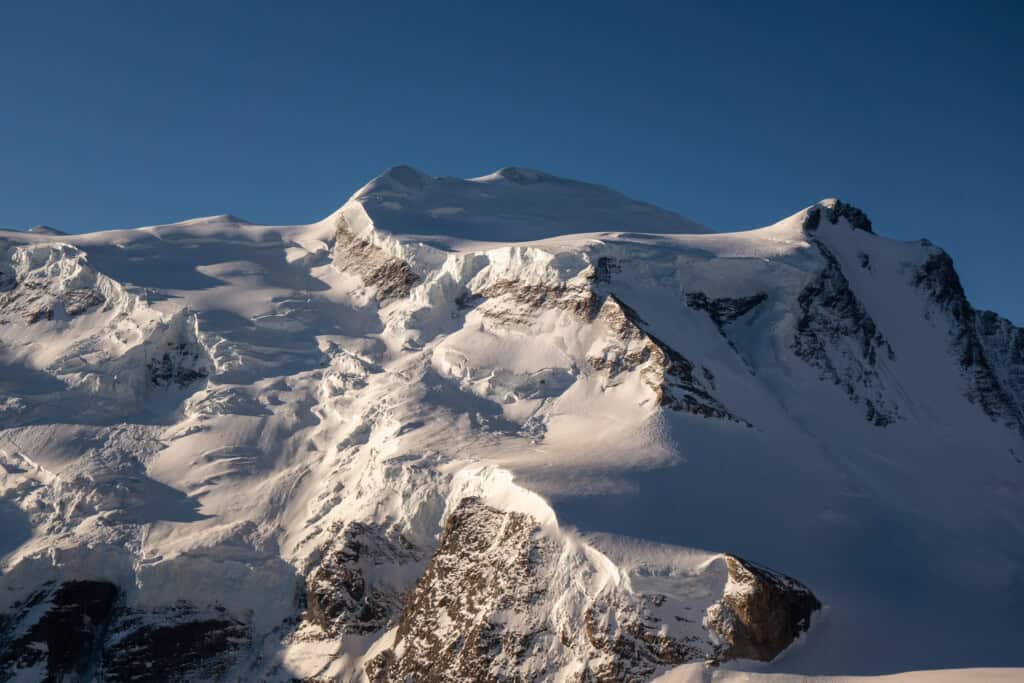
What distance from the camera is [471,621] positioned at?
148ft

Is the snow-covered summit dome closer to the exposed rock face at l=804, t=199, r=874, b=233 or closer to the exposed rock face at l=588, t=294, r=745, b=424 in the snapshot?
the exposed rock face at l=804, t=199, r=874, b=233

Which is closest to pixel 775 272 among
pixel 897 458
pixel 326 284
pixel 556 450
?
pixel 897 458

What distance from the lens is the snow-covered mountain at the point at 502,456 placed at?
144 feet

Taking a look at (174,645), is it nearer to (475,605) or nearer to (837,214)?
(475,605)

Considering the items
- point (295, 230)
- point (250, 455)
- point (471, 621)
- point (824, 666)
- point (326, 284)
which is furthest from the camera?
point (295, 230)

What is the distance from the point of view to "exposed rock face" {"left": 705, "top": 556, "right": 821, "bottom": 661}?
40656 mm

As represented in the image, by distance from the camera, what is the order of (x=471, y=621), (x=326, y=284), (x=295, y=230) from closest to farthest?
(x=471, y=621)
(x=326, y=284)
(x=295, y=230)

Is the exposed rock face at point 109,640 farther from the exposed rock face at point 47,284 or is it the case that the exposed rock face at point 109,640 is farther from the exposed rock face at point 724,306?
the exposed rock face at point 724,306

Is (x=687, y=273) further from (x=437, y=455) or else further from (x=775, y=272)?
(x=437, y=455)

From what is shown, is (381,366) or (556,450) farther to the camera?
(381,366)

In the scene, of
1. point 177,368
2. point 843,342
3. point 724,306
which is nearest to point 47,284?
point 177,368

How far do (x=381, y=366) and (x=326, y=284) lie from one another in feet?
46.5

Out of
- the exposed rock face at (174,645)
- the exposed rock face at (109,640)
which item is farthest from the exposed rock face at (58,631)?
the exposed rock face at (174,645)

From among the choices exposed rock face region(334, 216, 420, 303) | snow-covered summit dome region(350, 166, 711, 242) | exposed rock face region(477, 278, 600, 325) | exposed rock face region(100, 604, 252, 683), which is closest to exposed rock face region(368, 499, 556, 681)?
exposed rock face region(100, 604, 252, 683)
